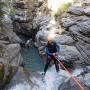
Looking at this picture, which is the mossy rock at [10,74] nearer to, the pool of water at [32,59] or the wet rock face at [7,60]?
the wet rock face at [7,60]

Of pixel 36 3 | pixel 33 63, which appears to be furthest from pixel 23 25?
pixel 33 63

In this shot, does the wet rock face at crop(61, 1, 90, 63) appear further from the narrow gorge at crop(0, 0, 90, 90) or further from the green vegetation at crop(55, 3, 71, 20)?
the green vegetation at crop(55, 3, 71, 20)

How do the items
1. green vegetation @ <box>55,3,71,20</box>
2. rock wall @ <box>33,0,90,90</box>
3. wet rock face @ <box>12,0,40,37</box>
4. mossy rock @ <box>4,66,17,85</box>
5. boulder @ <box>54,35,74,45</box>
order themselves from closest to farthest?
mossy rock @ <box>4,66,17,85</box>, rock wall @ <box>33,0,90,90</box>, boulder @ <box>54,35,74,45</box>, green vegetation @ <box>55,3,71,20</box>, wet rock face @ <box>12,0,40,37</box>

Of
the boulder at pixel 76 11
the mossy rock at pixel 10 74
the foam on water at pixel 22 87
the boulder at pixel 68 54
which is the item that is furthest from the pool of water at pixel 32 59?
the foam on water at pixel 22 87

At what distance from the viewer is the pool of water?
23.1 m

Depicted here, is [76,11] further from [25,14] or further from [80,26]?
[25,14]

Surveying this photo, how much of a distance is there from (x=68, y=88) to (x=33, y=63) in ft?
36.4

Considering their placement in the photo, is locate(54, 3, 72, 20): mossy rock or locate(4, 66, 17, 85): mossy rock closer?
locate(4, 66, 17, 85): mossy rock

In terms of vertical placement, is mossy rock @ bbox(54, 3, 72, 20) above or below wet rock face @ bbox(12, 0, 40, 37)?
above

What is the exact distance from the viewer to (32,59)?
86.2 feet

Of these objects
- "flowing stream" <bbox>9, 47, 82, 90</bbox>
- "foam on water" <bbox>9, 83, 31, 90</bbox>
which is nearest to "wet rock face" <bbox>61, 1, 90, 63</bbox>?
"flowing stream" <bbox>9, 47, 82, 90</bbox>

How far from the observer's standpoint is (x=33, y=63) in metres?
24.6

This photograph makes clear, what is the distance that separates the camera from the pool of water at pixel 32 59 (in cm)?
2307

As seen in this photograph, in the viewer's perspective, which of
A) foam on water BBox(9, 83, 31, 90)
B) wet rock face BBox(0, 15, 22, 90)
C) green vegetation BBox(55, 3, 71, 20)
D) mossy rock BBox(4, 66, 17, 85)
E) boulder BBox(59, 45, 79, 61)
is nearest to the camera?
wet rock face BBox(0, 15, 22, 90)
